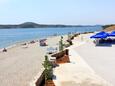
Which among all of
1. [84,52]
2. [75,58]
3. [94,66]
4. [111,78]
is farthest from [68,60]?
[111,78]

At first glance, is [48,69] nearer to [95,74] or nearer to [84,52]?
[95,74]

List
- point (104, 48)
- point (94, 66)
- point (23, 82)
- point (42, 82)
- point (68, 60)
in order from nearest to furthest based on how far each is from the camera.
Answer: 1. point (42, 82)
2. point (23, 82)
3. point (94, 66)
4. point (68, 60)
5. point (104, 48)

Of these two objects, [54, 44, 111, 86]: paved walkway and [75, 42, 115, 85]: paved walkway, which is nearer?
[54, 44, 111, 86]: paved walkway

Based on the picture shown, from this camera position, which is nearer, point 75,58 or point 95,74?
point 95,74

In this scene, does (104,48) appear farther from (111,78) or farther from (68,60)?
(111,78)

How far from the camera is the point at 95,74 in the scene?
37.4ft

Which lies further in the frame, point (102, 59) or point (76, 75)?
point (102, 59)

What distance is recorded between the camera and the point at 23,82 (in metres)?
12.3

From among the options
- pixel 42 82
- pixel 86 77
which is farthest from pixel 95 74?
pixel 42 82

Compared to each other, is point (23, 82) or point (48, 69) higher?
point (48, 69)

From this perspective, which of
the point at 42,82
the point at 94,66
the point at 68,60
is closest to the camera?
the point at 42,82

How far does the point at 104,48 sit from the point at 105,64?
19.1 ft

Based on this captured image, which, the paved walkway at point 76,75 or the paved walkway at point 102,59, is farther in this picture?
the paved walkway at point 102,59

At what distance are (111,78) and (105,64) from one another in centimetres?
302
